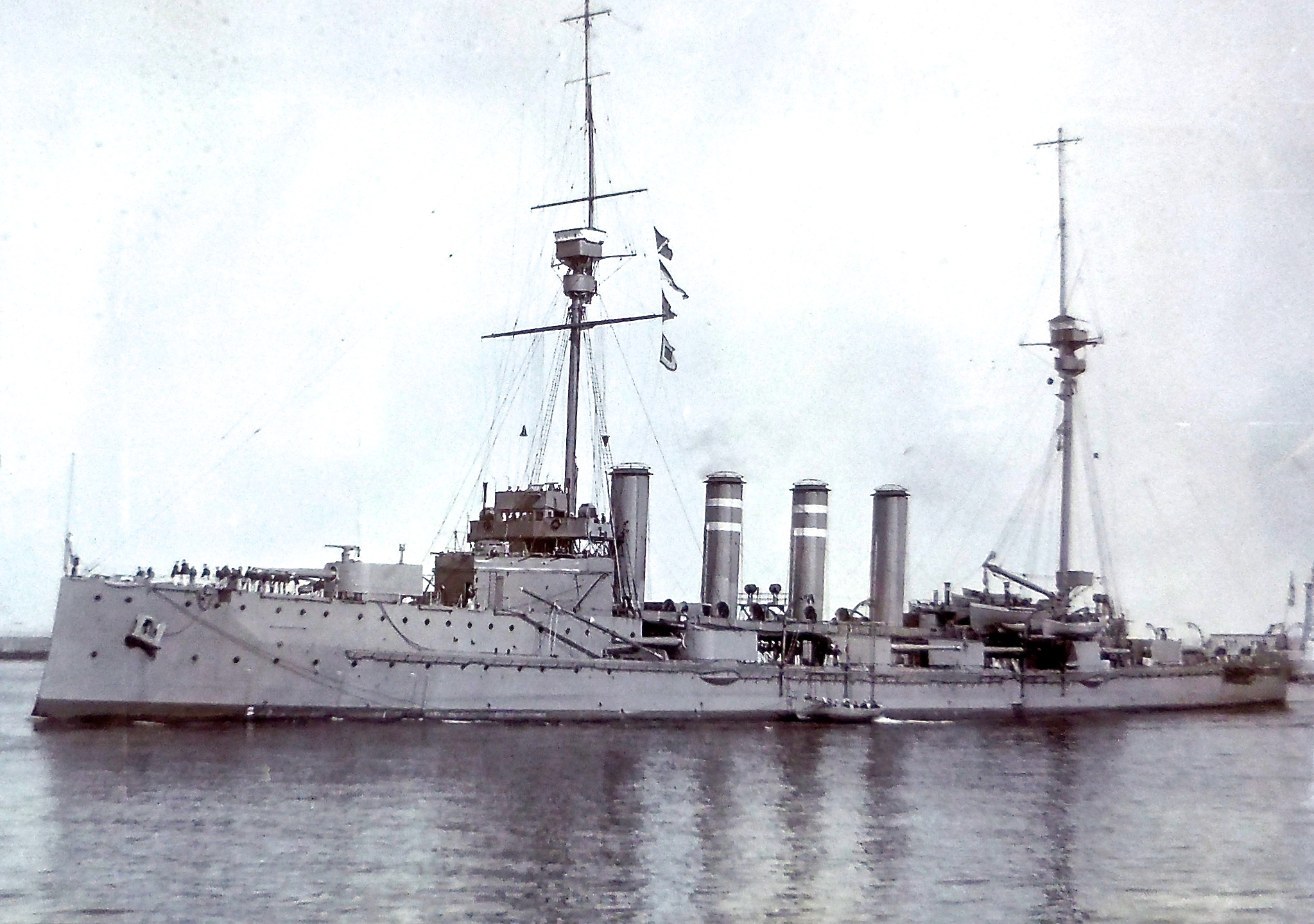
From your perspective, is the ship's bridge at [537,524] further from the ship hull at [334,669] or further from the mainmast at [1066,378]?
the mainmast at [1066,378]

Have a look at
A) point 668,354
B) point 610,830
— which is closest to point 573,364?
point 668,354

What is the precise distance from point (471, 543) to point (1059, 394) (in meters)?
23.0

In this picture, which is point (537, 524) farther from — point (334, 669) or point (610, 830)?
point (610, 830)

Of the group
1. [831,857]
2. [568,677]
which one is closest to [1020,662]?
[568,677]

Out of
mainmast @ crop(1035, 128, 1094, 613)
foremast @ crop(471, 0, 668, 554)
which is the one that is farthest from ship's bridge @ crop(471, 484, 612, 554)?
mainmast @ crop(1035, 128, 1094, 613)

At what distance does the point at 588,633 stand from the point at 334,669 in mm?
6414

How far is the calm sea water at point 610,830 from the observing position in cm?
1263

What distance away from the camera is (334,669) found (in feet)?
85.0

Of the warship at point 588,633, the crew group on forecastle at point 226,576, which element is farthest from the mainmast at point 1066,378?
the crew group on forecastle at point 226,576

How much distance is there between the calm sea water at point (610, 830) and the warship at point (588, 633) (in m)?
1.12

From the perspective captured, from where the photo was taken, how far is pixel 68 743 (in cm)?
2234

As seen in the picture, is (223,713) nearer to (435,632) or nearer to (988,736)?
(435,632)

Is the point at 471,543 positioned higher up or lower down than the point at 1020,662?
higher up

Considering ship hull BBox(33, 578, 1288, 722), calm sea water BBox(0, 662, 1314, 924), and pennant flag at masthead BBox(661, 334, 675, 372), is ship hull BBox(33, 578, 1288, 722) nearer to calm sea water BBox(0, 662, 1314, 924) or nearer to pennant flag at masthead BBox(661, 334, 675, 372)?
calm sea water BBox(0, 662, 1314, 924)
